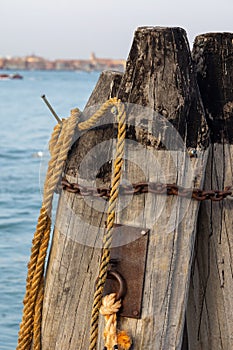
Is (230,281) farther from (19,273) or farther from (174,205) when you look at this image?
(19,273)

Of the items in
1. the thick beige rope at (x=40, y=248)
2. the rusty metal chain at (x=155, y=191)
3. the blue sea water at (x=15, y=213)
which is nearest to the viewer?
the rusty metal chain at (x=155, y=191)

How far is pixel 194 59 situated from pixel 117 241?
75cm

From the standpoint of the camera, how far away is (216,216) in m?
2.99

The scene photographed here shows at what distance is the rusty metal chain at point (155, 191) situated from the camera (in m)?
2.77

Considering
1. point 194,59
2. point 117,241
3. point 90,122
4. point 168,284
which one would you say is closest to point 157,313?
point 168,284

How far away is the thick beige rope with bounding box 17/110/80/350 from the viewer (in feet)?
9.64

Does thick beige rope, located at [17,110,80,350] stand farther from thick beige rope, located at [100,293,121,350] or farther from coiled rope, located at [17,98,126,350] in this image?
thick beige rope, located at [100,293,121,350]

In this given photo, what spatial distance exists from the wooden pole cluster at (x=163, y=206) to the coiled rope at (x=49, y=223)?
3 cm

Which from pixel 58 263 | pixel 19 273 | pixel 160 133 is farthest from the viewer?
pixel 19 273

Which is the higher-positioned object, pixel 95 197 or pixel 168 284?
pixel 95 197

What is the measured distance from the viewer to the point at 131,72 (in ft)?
9.27

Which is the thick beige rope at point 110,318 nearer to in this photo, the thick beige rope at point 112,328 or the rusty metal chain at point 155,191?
the thick beige rope at point 112,328

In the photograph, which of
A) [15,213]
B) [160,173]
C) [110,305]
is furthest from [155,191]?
[15,213]

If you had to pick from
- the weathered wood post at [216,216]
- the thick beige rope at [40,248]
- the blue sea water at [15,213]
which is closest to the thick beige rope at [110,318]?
the thick beige rope at [40,248]
